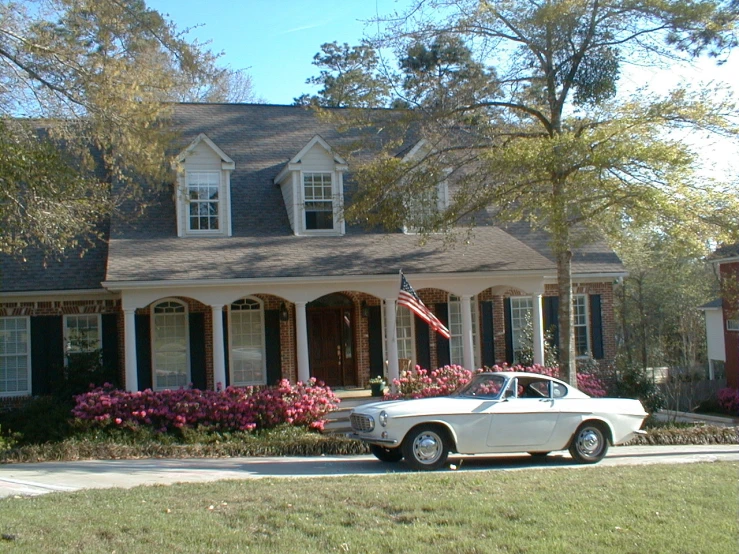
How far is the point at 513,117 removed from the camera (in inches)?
719

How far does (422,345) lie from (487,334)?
1799mm

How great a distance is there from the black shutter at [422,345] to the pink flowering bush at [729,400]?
38.9 ft

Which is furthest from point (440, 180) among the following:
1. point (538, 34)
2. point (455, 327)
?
point (455, 327)

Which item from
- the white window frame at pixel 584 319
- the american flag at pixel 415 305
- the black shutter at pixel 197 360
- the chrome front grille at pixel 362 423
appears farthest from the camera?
the white window frame at pixel 584 319

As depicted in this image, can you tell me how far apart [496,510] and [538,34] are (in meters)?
11.5

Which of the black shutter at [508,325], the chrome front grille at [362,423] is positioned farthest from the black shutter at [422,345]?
the chrome front grille at [362,423]

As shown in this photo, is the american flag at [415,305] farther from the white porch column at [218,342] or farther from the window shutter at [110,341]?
the window shutter at [110,341]

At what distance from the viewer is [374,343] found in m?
20.8

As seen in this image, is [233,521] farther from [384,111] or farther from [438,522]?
[384,111]

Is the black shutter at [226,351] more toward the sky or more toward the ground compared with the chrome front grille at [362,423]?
more toward the sky

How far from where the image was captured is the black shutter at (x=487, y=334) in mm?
21312

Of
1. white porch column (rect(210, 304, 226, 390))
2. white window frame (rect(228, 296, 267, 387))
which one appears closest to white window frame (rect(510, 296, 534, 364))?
white window frame (rect(228, 296, 267, 387))

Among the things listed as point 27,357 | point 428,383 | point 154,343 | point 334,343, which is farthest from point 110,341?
point 428,383

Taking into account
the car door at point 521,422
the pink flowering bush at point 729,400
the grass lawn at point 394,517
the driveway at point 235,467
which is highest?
the car door at point 521,422
